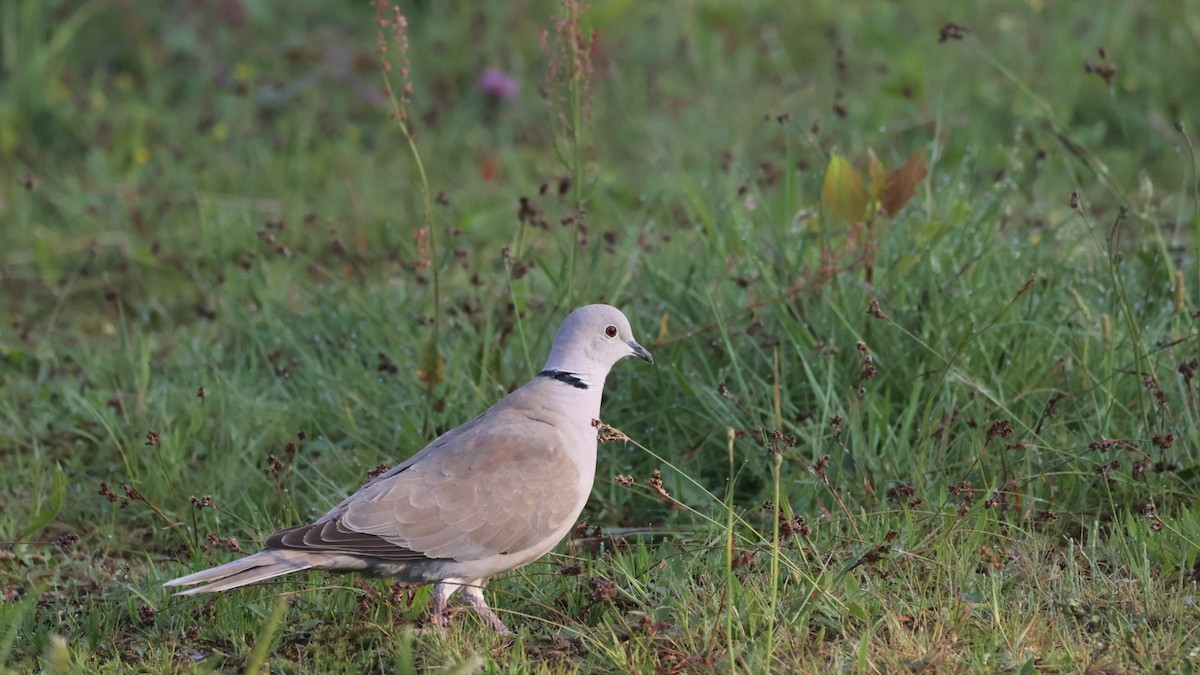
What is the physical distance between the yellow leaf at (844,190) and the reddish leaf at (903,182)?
8cm

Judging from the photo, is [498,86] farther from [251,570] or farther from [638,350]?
[251,570]

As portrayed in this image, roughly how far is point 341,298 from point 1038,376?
8.64 feet

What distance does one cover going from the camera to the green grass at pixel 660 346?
3510mm

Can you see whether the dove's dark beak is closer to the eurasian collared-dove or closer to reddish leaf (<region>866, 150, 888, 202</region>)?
the eurasian collared-dove

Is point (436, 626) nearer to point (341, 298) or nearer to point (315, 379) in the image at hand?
point (315, 379)

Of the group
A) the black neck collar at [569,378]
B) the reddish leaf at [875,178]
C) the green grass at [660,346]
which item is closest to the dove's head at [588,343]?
the black neck collar at [569,378]

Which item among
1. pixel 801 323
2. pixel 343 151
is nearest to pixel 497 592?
pixel 801 323

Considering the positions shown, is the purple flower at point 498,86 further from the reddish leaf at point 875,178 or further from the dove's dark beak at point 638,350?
the dove's dark beak at point 638,350

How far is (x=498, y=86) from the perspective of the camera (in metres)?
7.79

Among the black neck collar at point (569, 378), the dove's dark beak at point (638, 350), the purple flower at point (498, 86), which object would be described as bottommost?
the purple flower at point (498, 86)

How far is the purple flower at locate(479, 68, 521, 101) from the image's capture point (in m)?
7.78

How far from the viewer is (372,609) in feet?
12.0

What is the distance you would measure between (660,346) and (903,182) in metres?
0.94

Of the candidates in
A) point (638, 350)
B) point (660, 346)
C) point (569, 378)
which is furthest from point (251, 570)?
point (660, 346)
